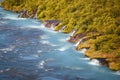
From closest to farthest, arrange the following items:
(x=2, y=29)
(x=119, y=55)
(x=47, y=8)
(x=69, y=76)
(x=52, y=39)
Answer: (x=69, y=76) < (x=119, y=55) < (x=52, y=39) < (x=2, y=29) < (x=47, y=8)

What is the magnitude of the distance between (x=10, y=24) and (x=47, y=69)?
30.8 meters

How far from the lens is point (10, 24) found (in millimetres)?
72688

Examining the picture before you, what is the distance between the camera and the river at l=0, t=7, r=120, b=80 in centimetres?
4275

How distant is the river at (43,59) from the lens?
42750 mm

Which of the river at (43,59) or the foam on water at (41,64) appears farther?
the foam on water at (41,64)

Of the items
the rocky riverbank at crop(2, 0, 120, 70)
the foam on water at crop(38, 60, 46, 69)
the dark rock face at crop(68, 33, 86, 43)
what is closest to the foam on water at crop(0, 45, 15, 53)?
the foam on water at crop(38, 60, 46, 69)

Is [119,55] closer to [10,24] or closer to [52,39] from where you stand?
[52,39]

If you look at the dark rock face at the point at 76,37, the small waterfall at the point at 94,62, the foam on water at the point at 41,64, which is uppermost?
the dark rock face at the point at 76,37

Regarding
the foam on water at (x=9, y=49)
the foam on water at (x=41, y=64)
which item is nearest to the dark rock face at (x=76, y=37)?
the foam on water at (x=9, y=49)

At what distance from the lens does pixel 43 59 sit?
48.8 metres

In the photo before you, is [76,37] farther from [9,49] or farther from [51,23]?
[51,23]

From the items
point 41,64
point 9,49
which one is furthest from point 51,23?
point 41,64

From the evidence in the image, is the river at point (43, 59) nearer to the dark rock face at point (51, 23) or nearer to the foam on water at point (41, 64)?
the foam on water at point (41, 64)

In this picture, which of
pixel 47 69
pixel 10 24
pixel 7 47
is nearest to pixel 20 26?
pixel 10 24
